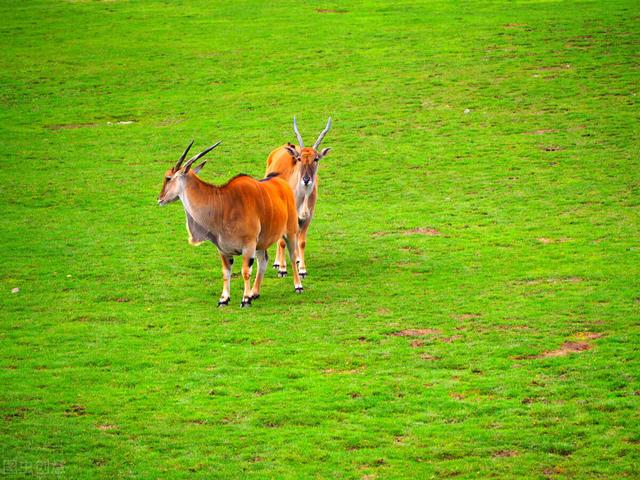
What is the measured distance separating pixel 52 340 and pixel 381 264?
5.52 metres

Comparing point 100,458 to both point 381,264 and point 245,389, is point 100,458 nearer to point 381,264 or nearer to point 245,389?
point 245,389

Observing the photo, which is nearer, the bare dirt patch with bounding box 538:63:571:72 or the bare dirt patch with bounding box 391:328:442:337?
the bare dirt patch with bounding box 391:328:442:337

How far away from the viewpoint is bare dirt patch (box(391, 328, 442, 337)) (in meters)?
11.4

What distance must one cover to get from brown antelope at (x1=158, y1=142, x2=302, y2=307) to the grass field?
781 mm

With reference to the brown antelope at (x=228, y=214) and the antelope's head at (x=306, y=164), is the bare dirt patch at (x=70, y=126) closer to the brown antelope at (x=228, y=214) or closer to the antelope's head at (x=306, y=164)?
the antelope's head at (x=306, y=164)

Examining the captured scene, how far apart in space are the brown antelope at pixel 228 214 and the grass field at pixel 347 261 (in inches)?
30.8

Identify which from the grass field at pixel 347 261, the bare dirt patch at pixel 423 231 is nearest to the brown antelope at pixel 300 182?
the grass field at pixel 347 261

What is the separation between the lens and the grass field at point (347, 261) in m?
8.70

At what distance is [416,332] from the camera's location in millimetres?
11516

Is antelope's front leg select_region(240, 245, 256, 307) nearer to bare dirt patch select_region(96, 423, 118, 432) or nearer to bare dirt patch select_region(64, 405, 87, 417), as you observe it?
bare dirt patch select_region(64, 405, 87, 417)

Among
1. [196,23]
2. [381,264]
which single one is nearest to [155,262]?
→ [381,264]

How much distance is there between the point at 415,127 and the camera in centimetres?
2450

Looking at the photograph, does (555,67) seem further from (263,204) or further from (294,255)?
(263,204)

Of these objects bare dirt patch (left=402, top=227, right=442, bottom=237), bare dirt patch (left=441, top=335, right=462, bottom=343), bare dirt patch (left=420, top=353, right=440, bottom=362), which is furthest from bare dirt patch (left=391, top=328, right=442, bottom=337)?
bare dirt patch (left=402, top=227, right=442, bottom=237)
